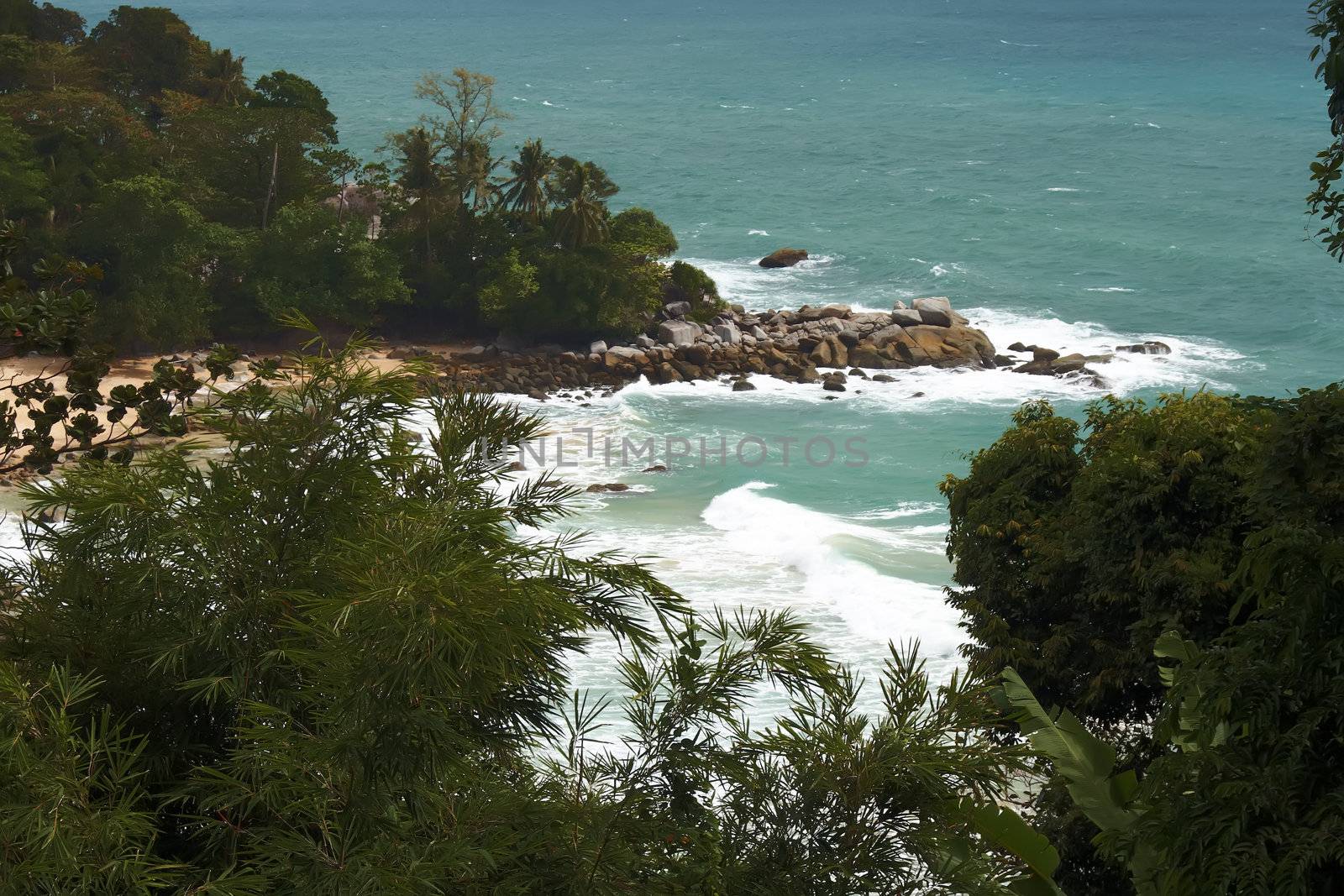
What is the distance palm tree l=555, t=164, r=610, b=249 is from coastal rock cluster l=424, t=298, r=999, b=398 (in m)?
3.30

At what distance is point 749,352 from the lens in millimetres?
40594

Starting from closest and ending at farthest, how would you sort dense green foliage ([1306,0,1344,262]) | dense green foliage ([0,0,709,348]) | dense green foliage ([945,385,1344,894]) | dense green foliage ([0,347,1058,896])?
dense green foliage ([0,347,1058,896])
dense green foliage ([945,385,1344,894])
dense green foliage ([1306,0,1344,262])
dense green foliage ([0,0,709,348])

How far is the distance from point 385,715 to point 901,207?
6069 cm

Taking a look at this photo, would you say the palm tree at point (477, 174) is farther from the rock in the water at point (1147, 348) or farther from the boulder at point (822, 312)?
the rock in the water at point (1147, 348)

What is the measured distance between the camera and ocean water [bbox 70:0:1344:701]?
28016mm

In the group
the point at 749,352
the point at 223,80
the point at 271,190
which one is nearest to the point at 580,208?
the point at 749,352

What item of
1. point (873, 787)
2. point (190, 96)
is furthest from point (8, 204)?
point (873, 787)

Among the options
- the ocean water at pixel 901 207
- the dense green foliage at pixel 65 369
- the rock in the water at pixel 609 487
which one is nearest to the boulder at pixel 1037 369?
the ocean water at pixel 901 207

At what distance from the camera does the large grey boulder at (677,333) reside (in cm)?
4053

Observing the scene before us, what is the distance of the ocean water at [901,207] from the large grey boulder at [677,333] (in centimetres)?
236

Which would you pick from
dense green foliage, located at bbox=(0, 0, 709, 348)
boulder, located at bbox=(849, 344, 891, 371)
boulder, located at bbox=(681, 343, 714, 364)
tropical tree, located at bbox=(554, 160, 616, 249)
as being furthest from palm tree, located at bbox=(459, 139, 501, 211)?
boulder, located at bbox=(849, 344, 891, 371)

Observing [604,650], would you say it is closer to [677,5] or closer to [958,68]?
[958,68]

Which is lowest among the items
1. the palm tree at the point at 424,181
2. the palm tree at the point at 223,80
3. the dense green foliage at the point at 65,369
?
the dense green foliage at the point at 65,369

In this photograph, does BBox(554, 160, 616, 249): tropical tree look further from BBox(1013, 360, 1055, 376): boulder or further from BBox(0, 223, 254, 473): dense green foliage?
BBox(0, 223, 254, 473): dense green foliage
